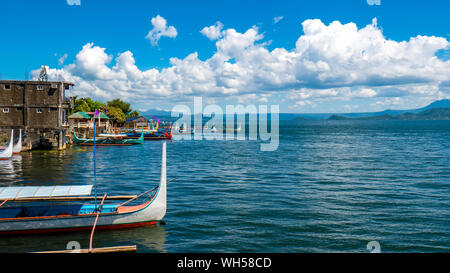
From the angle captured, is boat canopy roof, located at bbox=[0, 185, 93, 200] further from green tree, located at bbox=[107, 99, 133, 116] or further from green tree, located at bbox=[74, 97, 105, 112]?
green tree, located at bbox=[107, 99, 133, 116]

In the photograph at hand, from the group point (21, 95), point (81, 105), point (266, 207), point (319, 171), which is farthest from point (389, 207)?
point (81, 105)

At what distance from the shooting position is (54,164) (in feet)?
151

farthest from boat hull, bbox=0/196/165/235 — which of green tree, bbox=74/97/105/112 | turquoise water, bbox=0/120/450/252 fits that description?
green tree, bbox=74/97/105/112

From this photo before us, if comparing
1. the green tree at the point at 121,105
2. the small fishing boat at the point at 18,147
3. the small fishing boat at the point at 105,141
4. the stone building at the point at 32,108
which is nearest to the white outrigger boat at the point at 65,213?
the small fishing boat at the point at 18,147

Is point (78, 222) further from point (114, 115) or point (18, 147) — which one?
point (114, 115)

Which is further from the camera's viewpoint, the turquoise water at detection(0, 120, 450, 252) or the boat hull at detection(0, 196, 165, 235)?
the boat hull at detection(0, 196, 165, 235)

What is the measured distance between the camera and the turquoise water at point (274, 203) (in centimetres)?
1888

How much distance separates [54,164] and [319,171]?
114 feet

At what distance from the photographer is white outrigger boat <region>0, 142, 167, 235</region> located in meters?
19.1

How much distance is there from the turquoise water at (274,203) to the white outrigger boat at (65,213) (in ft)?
1.80

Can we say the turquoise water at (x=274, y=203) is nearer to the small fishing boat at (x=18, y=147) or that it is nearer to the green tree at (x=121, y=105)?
the small fishing boat at (x=18, y=147)

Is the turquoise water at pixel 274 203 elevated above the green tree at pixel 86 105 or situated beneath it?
situated beneath

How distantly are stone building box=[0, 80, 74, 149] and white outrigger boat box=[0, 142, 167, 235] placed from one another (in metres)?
41.1
